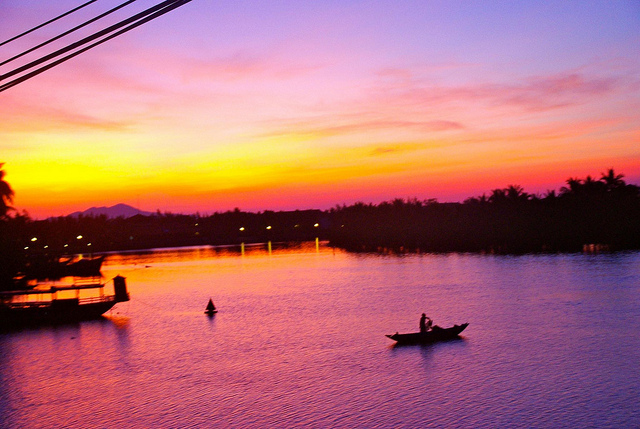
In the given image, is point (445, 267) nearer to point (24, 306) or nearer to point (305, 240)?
point (24, 306)

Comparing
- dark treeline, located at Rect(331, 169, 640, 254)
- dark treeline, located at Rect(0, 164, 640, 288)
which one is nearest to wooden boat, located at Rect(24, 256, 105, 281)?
dark treeline, located at Rect(0, 164, 640, 288)

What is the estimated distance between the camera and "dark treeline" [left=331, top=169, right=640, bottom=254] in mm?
104344

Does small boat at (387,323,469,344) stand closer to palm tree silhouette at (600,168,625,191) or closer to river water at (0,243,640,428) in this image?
river water at (0,243,640,428)


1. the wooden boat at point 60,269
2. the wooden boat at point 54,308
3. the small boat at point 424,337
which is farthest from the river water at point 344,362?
the wooden boat at point 60,269

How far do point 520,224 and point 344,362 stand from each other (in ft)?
322

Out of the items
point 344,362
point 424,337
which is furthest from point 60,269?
point 424,337

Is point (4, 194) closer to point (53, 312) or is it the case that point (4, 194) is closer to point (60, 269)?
point (53, 312)

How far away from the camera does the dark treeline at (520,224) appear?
342ft

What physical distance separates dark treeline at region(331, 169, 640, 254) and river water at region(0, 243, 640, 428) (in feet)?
154

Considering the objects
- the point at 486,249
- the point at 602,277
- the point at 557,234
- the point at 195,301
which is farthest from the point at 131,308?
the point at 557,234

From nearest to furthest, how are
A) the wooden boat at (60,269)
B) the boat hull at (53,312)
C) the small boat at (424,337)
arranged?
1. the small boat at (424,337)
2. the boat hull at (53,312)
3. the wooden boat at (60,269)

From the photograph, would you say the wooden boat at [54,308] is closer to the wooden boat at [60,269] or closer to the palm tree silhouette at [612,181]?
the wooden boat at [60,269]

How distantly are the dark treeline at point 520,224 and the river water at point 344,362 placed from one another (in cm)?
4680

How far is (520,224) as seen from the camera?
398 ft
